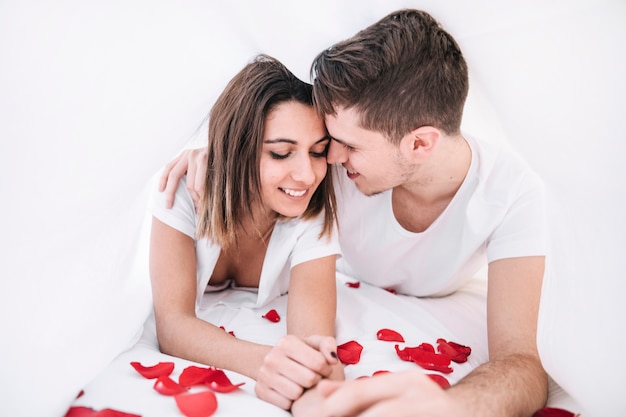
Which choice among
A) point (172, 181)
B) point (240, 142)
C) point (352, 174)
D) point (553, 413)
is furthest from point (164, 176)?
point (553, 413)

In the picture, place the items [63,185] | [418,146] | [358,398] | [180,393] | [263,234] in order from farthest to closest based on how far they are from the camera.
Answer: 1. [263,234]
2. [418,146]
3. [63,185]
4. [180,393]
5. [358,398]

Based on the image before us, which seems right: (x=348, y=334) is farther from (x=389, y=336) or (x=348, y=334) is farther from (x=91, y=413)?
(x=91, y=413)

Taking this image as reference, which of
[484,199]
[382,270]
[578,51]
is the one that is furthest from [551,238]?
[382,270]

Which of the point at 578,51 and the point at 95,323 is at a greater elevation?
the point at 578,51

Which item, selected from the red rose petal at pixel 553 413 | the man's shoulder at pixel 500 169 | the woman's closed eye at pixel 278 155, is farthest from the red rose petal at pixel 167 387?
the man's shoulder at pixel 500 169

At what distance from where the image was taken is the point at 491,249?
1652mm

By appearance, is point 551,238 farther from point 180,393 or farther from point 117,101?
point 117,101

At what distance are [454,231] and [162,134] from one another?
3.05ft

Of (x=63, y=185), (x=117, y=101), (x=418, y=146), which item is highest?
(x=117, y=101)

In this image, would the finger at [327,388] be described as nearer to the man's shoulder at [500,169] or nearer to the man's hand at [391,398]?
the man's hand at [391,398]

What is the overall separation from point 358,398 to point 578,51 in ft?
2.38

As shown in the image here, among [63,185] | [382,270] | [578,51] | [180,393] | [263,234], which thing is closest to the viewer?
[578,51]

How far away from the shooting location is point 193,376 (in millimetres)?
1221

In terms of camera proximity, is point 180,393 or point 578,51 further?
point 180,393
